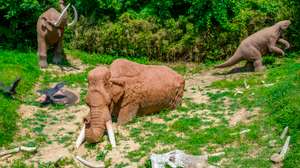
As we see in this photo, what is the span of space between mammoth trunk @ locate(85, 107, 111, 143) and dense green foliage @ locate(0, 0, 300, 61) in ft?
21.5

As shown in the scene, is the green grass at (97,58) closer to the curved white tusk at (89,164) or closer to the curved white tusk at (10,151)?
the curved white tusk at (10,151)

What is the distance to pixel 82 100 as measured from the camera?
43.6ft

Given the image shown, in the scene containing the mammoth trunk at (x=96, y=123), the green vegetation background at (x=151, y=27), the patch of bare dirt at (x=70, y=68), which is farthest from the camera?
the green vegetation background at (x=151, y=27)

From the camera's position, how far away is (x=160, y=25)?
56.4ft

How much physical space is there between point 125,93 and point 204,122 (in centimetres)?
154

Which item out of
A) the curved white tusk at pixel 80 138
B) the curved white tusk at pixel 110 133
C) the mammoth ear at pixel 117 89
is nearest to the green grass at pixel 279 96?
the curved white tusk at pixel 110 133

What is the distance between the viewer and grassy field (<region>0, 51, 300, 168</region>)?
9773mm

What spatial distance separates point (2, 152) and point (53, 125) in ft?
5.92

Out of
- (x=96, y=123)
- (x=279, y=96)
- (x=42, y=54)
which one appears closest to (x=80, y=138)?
(x=96, y=123)

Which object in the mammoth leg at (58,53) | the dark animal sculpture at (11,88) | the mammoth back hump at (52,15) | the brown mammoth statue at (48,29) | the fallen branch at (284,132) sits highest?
the mammoth back hump at (52,15)

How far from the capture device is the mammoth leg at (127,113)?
11.2 m

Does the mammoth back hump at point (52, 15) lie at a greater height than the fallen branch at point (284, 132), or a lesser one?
greater

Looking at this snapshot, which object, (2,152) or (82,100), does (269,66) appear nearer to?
(82,100)

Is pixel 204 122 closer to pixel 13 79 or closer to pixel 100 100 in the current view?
pixel 100 100
